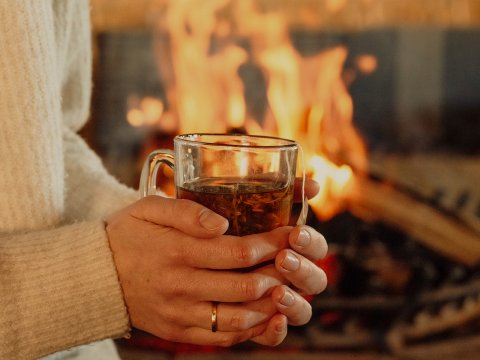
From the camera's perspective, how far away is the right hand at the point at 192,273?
643 mm

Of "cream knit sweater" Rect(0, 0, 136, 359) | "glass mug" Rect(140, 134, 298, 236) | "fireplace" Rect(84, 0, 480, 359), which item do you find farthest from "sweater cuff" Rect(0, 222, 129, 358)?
"fireplace" Rect(84, 0, 480, 359)

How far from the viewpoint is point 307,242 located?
0.69 m

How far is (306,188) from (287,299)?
141 millimetres

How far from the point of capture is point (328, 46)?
221 cm

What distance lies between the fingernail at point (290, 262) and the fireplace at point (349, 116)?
1375 mm

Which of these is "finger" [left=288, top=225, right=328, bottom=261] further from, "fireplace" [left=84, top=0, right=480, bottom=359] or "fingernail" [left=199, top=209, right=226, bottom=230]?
"fireplace" [left=84, top=0, right=480, bottom=359]

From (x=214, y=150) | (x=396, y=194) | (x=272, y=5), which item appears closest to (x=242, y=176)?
(x=214, y=150)

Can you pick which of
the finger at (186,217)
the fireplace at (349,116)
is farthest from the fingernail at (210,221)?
the fireplace at (349,116)

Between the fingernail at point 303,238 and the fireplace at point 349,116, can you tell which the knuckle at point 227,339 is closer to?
the fingernail at point 303,238

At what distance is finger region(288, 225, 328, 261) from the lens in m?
0.68

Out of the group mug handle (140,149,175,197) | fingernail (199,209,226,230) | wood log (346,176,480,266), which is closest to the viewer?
fingernail (199,209,226,230)

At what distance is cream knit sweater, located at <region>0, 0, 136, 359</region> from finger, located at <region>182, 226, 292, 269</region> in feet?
0.31

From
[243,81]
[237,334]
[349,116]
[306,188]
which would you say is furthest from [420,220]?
[237,334]

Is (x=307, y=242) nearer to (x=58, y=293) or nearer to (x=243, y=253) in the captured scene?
(x=243, y=253)
